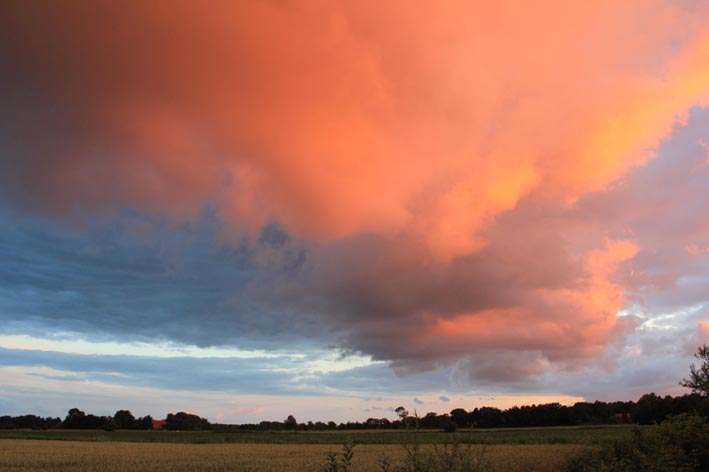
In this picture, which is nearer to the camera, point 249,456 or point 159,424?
point 249,456

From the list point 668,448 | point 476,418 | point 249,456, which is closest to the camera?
point 668,448

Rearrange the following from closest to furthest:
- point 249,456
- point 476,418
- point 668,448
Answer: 1. point 668,448
2. point 249,456
3. point 476,418

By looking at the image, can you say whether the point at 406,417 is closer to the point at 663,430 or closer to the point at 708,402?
the point at 663,430

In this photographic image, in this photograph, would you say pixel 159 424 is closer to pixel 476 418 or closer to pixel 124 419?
pixel 124 419

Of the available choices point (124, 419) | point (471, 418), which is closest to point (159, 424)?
point (124, 419)

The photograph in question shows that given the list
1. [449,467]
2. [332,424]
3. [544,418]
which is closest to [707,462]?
[449,467]

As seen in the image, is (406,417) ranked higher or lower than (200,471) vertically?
higher

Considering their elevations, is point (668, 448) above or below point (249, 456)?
above

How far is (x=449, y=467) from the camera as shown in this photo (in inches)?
323

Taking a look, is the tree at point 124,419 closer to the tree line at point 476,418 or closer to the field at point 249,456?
the tree line at point 476,418

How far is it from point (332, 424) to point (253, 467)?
496 feet

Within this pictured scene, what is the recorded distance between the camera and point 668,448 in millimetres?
20203

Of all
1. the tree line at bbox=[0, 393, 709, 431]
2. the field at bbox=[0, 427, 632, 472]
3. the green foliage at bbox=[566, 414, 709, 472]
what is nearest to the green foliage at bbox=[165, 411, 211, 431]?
the tree line at bbox=[0, 393, 709, 431]

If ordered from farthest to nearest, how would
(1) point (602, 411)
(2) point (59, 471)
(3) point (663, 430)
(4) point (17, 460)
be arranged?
(1) point (602, 411)
(4) point (17, 460)
(2) point (59, 471)
(3) point (663, 430)
